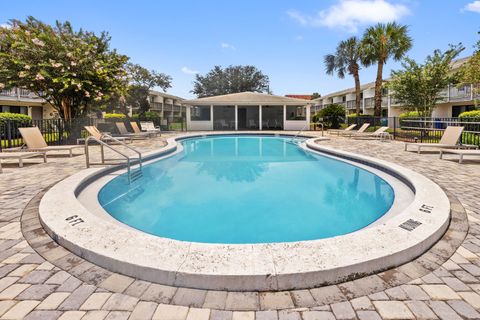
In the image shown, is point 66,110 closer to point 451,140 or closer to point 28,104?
point 451,140

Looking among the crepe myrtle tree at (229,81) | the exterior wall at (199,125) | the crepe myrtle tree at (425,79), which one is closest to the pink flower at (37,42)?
the exterior wall at (199,125)

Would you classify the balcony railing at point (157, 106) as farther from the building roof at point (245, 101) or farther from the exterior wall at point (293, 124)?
the exterior wall at point (293, 124)

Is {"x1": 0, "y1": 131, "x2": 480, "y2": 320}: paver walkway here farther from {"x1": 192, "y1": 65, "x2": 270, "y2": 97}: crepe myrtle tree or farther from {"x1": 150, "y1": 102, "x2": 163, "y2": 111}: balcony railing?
{"x1": 192, "y1": 65, "x2": 270, "y2": 97}: crepe myrtle tree

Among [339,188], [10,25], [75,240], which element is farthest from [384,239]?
[10,25]

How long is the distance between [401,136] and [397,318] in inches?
→ 719

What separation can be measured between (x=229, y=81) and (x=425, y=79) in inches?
1364

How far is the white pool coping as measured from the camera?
240cm

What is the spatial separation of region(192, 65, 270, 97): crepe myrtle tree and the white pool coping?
48298 mm

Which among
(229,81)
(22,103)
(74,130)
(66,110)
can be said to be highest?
(229,81)

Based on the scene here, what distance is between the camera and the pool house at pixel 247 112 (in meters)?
26.2

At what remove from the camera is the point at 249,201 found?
20.3ft

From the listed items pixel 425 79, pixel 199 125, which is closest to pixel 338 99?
pixel 425 79

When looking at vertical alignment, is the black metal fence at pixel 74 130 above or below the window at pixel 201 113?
below

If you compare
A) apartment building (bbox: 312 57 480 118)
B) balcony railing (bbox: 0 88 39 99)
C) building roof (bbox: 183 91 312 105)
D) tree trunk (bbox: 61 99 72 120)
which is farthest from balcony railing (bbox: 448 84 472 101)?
balcony railing (bbox: 0 88 39 99)
